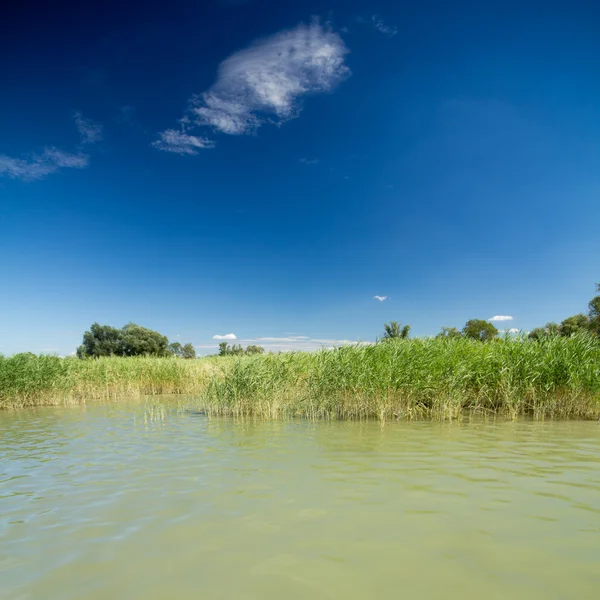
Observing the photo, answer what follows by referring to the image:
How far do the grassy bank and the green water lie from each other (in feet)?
10.9

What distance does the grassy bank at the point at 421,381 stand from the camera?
14.0 metres

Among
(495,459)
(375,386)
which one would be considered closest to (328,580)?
(495,459)

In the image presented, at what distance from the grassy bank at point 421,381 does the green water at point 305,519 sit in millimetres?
3313

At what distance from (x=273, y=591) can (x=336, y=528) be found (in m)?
1.54

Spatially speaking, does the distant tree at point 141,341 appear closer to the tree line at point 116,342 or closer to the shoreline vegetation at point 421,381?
the tree line at point 116,342

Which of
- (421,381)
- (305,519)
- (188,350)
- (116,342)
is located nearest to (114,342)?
(116,342)

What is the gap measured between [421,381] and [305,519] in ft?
30.4

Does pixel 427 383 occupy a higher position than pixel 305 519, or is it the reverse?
pixel 427 383

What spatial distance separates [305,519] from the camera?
561 centimetres

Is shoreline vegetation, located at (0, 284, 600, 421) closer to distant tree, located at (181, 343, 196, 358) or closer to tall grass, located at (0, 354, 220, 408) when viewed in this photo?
tall grass, located at (0, 354, 220, 408)

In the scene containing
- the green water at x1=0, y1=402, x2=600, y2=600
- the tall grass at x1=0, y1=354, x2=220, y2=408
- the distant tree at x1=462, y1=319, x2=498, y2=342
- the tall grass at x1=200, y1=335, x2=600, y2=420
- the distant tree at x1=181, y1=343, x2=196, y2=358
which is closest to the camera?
the green water at x1=0, y1=402, x2=600, y2=600

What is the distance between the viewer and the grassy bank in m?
14.0

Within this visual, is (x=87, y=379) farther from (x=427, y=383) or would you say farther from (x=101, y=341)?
(x=101, y=341)

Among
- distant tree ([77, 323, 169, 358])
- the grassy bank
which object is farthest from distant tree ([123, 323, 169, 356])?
the grassy bank
